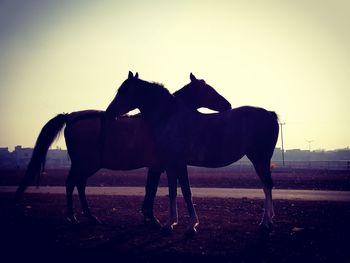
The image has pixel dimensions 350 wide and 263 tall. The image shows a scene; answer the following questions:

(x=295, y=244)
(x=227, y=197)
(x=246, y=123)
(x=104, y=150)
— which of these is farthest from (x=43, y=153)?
(x=227, y=197)

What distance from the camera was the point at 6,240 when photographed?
716 centimetres

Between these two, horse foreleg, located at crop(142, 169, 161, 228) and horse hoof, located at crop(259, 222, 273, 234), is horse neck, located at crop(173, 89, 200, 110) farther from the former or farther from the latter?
horse hoof, located at crop(259, 222, 273, 234)

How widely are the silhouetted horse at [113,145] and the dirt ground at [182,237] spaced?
0.92 m

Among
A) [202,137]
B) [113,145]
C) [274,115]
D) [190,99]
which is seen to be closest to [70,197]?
[113,145]

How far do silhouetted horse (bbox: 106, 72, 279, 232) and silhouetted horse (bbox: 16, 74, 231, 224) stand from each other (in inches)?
29.2

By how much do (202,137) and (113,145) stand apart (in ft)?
8.30

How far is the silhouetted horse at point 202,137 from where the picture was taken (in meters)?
8.12

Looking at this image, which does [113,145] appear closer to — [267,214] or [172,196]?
[172,196]

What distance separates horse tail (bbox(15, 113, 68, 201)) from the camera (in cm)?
973

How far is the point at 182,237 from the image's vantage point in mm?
7531

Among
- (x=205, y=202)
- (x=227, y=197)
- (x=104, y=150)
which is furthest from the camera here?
(x=227, y=197)

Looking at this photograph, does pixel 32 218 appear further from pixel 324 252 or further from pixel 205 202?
pixel 324 252

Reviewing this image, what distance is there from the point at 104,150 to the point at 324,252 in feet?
18.7

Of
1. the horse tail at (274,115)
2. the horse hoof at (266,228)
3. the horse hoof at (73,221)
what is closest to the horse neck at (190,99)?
the horse tail at (274,115)
